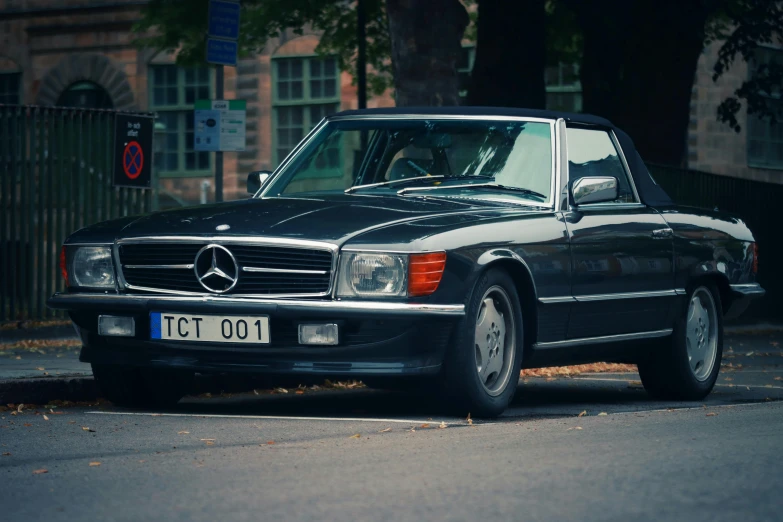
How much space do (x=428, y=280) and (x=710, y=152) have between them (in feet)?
91.5

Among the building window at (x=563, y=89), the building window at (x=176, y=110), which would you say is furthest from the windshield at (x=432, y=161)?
the building window at (x=176, y=110)

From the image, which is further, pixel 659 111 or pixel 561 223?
pixel 659 111

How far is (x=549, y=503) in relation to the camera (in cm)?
527

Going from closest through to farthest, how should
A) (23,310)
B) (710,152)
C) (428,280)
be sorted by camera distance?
1. (428,280)
2. (23,310)
3. (710,152)

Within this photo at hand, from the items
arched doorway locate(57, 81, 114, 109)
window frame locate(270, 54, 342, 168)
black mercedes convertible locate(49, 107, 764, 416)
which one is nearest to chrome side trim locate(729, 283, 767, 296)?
black mercedes convertible locate(49, 107, 764, 416)

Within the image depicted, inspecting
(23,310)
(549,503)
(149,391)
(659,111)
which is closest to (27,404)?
(149,391)

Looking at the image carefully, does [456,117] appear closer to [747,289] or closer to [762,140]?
[747,289]

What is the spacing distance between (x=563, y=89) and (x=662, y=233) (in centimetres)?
2468

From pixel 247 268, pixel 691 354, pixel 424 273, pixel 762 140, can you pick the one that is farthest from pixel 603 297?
pixel 762 140

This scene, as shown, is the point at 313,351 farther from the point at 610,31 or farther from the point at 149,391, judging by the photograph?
the point at 610,31

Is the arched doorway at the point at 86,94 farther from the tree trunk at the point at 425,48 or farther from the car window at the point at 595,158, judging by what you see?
the car window at the point at 595,158

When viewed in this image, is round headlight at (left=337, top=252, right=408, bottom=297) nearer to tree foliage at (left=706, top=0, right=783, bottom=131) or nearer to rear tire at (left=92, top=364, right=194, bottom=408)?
rear tire at (left=92, top=364, right=194, bottom=408)

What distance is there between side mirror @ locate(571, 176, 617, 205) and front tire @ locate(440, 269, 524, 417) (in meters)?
0.93

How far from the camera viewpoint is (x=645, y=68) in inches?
813
